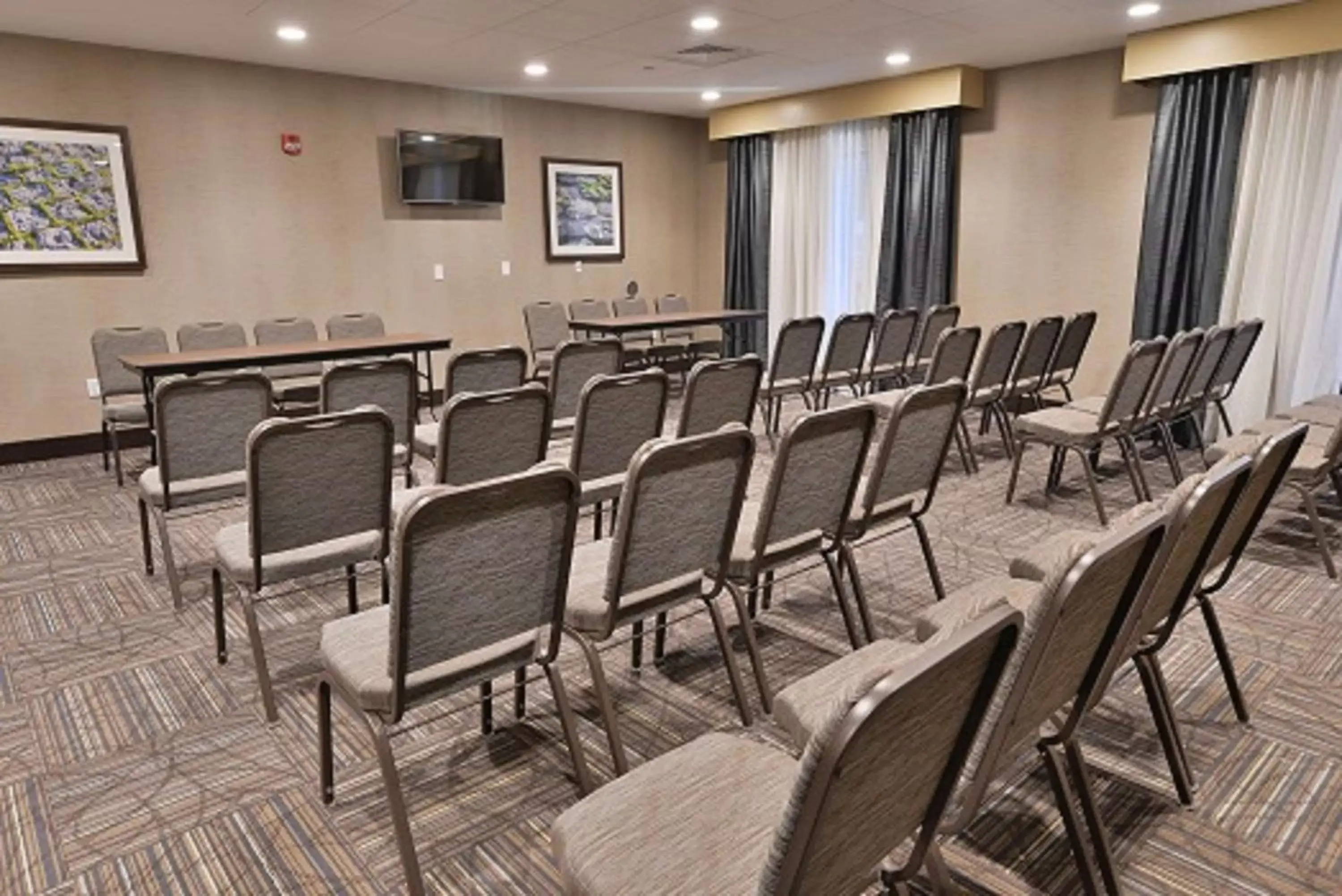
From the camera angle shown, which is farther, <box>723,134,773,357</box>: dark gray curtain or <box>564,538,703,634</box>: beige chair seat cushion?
A: <box>723,134,773,357</box>: dark gray curtain

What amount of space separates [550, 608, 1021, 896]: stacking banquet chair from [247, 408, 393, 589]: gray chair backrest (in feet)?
4.63

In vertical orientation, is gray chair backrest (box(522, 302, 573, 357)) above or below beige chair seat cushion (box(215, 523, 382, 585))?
above

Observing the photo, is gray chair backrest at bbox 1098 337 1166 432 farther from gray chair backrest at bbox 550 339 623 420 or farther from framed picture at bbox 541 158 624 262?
framed picture at bbox 541 158 624 262

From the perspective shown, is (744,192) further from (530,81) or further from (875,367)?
(875,367)

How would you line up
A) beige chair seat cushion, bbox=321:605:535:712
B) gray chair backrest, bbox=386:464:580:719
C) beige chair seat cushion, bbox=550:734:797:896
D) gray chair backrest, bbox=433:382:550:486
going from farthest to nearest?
gray chair backrest, bbox=433:382:550:486 < beige chair seat cushion, bbox=321:605:535:712 < gray chair backrest, bbox=386:464:580:719 < beige chair seat cushion, bbox=550:734:797:896

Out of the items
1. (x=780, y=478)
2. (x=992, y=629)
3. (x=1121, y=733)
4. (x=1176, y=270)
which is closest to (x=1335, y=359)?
(x=1176, y=270)

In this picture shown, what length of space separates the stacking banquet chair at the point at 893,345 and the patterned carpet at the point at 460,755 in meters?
2.46

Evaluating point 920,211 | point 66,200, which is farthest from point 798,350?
point 66,200

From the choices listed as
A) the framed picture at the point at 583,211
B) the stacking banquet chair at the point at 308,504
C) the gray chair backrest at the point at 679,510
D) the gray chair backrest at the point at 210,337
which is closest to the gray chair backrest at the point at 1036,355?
the gray chair backrest at the point at 679,510

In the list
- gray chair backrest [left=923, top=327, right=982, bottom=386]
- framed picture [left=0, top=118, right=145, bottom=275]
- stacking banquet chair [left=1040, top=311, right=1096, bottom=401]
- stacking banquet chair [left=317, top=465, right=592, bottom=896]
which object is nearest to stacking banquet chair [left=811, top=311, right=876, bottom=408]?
gray chair backrest [left=923, top=327, right=982, bottom=386]

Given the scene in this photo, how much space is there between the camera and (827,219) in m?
8.16

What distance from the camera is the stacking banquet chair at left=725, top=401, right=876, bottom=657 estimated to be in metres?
2.35

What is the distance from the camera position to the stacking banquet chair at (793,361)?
539cm

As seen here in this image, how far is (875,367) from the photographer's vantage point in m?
5.91
